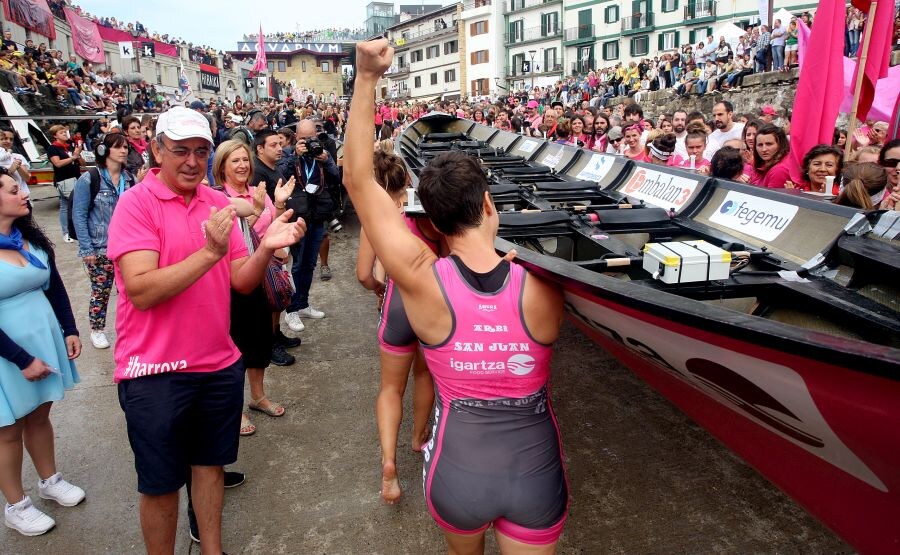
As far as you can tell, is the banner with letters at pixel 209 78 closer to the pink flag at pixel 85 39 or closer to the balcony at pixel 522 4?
the pink flag at pixel 85 39

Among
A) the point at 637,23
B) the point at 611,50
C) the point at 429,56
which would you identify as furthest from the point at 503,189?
the point at 429,56

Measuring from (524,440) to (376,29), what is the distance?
8904 centimetres

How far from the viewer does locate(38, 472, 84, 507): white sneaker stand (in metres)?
3.25

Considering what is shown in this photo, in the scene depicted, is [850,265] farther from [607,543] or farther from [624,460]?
[607,543]

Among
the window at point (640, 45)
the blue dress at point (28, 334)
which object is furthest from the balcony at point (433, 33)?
the blue dress at point (28, 334)

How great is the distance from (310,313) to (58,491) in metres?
3.21

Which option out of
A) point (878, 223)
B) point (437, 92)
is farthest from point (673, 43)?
point (878, 223)

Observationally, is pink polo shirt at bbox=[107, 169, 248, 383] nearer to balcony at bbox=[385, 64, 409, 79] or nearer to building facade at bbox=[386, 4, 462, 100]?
building facade at bbox=[386, 4, 462, 100]

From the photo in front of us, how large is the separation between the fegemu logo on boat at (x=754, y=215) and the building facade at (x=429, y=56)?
52.4 m

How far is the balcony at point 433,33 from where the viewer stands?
5494cm

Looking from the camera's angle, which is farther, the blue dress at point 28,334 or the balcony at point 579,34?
the balcony at point 579,34

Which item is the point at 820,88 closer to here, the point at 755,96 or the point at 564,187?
the point at 564,187

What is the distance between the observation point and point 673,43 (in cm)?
4019

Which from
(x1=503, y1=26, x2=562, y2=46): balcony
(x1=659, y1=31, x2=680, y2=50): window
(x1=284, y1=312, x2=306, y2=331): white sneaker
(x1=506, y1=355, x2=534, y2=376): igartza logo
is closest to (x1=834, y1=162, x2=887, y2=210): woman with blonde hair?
(x1=506, y1=355, x2=534, y2=376): igartza logo
